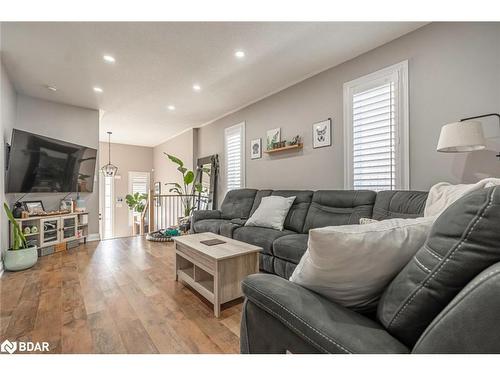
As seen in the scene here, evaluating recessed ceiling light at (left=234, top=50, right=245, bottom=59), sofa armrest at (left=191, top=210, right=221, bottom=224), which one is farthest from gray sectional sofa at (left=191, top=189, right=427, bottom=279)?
recessed ceiling light at (left=234, top=50, right=245, bottom=59)

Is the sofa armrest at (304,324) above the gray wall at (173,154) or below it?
below

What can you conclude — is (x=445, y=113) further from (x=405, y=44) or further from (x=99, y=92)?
(x=99, y=92)

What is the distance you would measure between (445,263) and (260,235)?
2067mm

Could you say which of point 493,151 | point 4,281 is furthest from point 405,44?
point 4,281

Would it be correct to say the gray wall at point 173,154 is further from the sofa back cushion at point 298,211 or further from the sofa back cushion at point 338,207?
the sofa back cushion at point 338,207

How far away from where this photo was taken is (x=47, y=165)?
362 cm

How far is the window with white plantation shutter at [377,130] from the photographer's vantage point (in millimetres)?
2430

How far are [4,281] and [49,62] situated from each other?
8.35 ft

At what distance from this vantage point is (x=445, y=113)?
7.13 feet

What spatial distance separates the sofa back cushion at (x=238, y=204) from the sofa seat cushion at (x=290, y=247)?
1.38 m

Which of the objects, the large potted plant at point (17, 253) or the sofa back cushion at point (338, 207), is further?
the large potted plant at point (17, 253)

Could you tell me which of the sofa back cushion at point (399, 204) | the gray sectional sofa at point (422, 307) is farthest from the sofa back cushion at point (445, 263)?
the sofa back cushion at point (399, 204)

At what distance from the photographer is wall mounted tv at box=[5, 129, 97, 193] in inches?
122

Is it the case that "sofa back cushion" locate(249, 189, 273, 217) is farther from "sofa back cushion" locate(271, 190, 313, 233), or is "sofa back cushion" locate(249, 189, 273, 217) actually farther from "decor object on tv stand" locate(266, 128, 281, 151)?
"decor object on tv stand" locate(266, 128, 281, 151)
